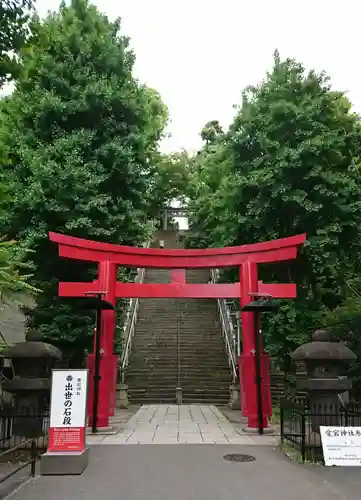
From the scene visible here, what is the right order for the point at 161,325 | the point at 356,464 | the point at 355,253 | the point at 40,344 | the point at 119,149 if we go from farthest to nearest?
the point at 161,325 < the point at 355,253 < the point at 119,149 < the point at 40,344 < the point at 356,464

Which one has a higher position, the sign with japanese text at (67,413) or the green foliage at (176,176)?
the green foliage at (176,176)

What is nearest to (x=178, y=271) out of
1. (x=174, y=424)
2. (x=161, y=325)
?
(x=174, y=424)

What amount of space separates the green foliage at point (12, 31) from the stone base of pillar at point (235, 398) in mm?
11597

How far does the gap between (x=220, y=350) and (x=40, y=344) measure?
11.2 meters

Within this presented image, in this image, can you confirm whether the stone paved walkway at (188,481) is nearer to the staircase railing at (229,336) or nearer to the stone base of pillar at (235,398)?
the stone base of pillar at (235,398)

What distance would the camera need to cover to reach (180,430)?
11.7 meters

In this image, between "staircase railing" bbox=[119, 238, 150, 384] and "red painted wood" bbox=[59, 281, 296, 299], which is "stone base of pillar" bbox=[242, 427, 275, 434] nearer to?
"red painted wood" bbox=[59, 281, 296, 299]

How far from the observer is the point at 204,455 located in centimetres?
875

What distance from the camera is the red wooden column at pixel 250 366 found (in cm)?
1192

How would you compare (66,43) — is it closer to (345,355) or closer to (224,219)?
(224,219)

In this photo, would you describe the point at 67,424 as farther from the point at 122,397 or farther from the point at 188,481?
the point at 122,397

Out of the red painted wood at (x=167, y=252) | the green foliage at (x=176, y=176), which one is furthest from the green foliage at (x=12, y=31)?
the green foliage at (x=176, y=176)

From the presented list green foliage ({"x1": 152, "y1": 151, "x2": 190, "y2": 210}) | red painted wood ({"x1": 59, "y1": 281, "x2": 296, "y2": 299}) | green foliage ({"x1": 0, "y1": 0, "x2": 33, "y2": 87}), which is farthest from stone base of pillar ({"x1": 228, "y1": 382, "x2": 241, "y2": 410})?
green foliage ({"x1": 152, "y1": 151, "x2": 190, "y2": 210})

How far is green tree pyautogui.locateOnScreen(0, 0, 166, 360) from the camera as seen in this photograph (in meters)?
14.9
